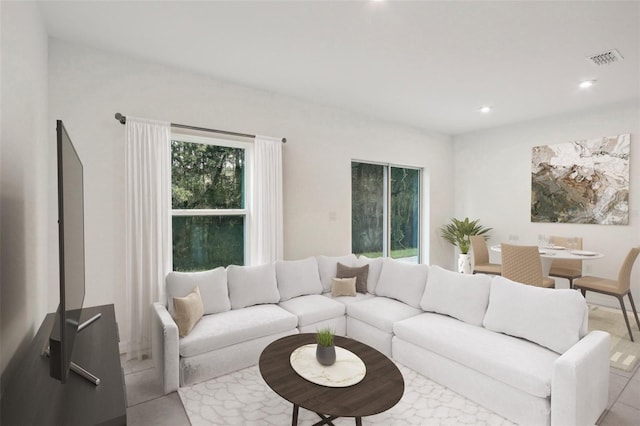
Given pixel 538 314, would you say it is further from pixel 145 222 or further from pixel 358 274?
pixel 145 222

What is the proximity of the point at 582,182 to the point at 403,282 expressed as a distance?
11.4ft

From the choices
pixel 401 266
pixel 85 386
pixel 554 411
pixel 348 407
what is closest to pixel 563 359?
pixel 554 411

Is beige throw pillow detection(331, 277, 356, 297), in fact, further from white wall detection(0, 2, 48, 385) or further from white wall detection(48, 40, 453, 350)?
white wall detection(0, 2, 48, 385)

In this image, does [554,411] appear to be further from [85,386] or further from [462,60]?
[462,60]

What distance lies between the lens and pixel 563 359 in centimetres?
192

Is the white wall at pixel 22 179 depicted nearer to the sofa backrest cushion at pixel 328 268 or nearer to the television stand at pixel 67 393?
the television stand at pixel 67 393

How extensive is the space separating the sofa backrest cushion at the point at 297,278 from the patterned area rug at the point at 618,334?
292cm

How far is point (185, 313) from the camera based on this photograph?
8.76ft

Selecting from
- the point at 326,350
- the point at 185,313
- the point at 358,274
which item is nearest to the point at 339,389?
the point at 326,350

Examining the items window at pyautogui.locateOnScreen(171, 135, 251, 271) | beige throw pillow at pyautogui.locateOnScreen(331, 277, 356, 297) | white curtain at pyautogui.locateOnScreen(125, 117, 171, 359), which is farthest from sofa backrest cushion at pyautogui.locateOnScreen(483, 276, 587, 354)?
white curtain at pyautogui.locateOnScreen(125, 117, 171, 359)

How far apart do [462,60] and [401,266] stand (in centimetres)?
222

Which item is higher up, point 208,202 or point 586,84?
point 586,84

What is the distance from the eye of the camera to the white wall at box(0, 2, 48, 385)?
4.86 ft

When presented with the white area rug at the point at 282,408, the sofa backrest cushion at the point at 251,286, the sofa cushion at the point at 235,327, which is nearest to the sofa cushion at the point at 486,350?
the white area rug at the point at 282,408
